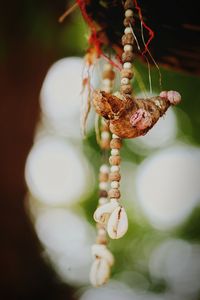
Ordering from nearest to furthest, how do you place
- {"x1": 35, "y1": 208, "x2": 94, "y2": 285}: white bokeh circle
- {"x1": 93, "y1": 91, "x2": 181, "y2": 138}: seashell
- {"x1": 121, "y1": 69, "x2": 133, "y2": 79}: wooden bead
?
{"x1": 93, "y1": 91, "x2": 181, "y2": 138}: seashell → {"x1": 121, "y1": 69, "x2": 133, "y2": 79}: wooden bead → {"x1": 35, "y1": 208, "x2": 94, "y2": 285}: white bokeh circle

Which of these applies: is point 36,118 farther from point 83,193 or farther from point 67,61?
point 83,193

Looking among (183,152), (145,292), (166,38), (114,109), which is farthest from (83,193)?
(114,109)

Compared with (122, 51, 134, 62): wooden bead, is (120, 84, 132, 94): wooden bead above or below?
below

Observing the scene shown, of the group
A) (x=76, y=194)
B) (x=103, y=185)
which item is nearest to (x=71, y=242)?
(x=76, y=194)

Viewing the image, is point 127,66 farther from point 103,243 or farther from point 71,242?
point 71,242

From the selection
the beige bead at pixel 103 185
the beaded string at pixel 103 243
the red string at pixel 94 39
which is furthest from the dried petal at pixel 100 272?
the red string at pixel 94 39

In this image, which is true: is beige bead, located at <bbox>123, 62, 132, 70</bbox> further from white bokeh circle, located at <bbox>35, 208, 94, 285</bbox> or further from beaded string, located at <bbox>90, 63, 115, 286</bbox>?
white bokeh circle, located at <bbox>35, 208, 94, 285</bbox>

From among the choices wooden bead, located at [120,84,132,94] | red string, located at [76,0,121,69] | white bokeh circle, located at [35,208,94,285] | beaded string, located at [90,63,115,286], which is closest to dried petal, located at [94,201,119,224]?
beaded string, located at [90,63,115,286]

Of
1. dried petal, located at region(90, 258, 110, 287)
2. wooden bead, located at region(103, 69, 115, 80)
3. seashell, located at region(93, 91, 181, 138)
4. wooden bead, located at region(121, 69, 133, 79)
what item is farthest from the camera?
wooden bead, located at region(103, 69, 115, 80)

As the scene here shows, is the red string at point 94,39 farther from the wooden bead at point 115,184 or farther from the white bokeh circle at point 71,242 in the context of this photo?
the white bokeh circle at point 71,242
